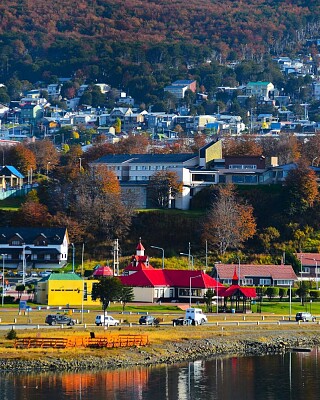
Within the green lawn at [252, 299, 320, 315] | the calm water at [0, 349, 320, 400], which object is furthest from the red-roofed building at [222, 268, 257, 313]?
the calm water at [0, 349, 320, 400]

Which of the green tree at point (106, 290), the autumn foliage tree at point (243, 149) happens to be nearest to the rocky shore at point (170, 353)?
the green tree at point (106, 290)

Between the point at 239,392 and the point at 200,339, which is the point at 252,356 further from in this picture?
the point at 239,392

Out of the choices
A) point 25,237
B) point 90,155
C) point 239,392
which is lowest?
point 239,392

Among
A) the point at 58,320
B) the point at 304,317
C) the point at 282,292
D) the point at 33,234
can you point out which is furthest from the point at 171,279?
the point at 33,234

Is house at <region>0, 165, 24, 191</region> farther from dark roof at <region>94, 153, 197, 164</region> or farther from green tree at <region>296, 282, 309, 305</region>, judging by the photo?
green tree at <region>296, 282, 309, 305</region>

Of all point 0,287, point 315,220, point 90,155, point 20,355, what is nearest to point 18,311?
point 0,287

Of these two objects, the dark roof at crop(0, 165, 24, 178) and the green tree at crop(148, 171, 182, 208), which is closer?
the green tree at crop(148, 171, 182, 208)

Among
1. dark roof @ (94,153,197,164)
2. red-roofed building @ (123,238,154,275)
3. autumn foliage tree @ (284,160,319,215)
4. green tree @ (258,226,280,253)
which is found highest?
dark roof @ (94,153,197,164)
